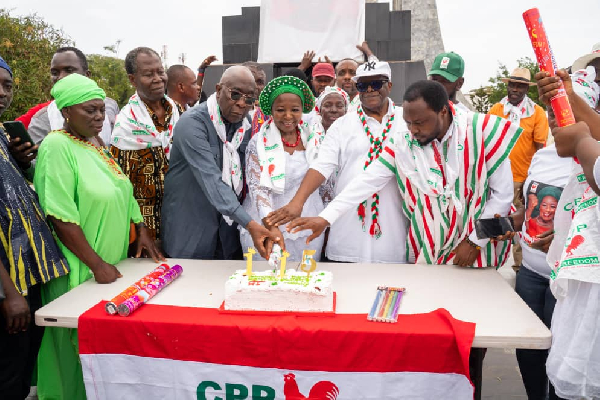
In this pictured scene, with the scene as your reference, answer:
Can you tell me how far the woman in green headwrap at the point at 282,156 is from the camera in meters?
3.10

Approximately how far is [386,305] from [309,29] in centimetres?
790

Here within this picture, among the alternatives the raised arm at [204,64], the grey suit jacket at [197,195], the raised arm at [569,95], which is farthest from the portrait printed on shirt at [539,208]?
the raised arm at [204,64]

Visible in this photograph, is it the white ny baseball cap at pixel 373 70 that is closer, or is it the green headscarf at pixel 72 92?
the green headscarf at pixel 72 92

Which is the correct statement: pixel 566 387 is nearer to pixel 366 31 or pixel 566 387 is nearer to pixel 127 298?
pixel 127 298

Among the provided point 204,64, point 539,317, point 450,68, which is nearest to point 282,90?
point 450,68

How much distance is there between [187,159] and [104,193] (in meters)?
A: 0.58

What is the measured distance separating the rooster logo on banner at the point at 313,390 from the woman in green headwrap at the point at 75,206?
115 centimetres

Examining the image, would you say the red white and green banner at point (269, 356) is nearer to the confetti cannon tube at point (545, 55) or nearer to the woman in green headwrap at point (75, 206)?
the woman in green headwrap at point (75, 206)

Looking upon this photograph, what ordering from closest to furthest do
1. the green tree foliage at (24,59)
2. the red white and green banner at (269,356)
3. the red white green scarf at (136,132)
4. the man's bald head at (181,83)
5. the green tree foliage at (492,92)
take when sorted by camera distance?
the red white and green banner at (269,356) < the red white green scarf at (136,132) < the man's bald head at (181,83) < the green tree foliage at (24,59) < the green tree foliage at (492,92)

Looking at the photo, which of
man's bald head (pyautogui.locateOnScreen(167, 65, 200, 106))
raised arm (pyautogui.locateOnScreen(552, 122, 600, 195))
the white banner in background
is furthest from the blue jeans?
the white banner in background

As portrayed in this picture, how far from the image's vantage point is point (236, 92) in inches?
120

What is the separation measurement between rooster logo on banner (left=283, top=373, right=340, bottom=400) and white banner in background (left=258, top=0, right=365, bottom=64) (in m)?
7.72

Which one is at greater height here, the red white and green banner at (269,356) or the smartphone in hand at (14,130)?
the smartphone in hand at (14,130)

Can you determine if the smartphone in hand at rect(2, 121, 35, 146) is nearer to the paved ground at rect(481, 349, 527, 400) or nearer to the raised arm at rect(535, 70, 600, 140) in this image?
the raised arm at rect(535, 70, 600, 140)
